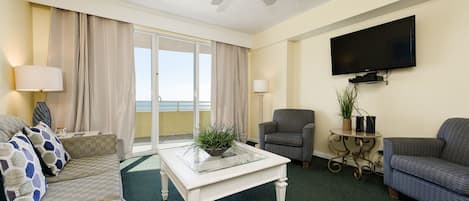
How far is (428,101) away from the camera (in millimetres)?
2211

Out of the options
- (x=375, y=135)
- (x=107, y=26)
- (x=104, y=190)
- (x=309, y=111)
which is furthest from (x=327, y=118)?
(x=107, y=26)

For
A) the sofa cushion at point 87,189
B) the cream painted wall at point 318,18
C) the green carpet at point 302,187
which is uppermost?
the cream painted wall at point 318,18

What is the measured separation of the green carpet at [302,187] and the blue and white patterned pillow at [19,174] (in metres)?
0.92

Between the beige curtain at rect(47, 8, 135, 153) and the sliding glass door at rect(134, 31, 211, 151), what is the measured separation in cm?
29

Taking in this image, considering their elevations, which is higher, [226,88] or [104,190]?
[226,88]

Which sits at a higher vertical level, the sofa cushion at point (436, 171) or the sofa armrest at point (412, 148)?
the sofa armrest at point (412, 148)

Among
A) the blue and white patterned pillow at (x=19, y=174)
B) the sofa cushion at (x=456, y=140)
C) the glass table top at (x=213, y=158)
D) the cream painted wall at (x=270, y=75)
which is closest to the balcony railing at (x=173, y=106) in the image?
the cream painted wall at (x=270, y=75)

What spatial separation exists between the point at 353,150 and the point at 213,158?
2.33m

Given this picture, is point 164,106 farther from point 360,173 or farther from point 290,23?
point 360,173

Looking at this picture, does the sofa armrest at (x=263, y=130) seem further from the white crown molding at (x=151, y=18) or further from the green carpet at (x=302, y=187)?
the white crown molding at (x=151, y=18)

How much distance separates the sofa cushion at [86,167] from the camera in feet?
4.73

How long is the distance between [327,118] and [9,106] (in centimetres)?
411

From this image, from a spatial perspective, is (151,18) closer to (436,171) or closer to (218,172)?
(218,172)

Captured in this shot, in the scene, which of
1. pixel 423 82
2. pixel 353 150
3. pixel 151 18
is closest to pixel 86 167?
pixel 151 18
